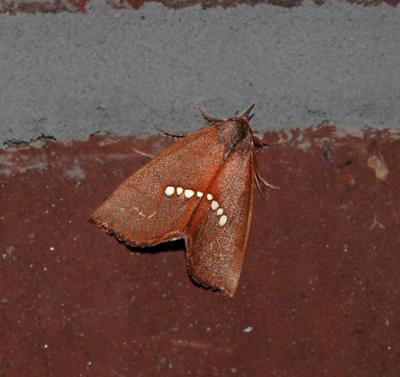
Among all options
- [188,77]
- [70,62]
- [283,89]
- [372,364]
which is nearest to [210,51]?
[188,77]

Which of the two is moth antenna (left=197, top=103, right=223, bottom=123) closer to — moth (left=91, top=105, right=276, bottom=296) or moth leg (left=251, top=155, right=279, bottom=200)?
moth (left=91, top=105, right=276, bottom=296)

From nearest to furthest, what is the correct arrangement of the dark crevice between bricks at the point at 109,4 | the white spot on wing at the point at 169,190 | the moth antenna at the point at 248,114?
the dark crevice between bricks at the point at 109,4, the moth antenna at the point at 248,114, the white spot on wing at the point at 169,190

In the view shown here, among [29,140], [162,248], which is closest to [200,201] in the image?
[162,248]

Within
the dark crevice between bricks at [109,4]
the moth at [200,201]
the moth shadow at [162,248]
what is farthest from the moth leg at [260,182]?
the dark crevice between bricks at [109,4]

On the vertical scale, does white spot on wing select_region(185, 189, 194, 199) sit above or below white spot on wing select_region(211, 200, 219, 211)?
above

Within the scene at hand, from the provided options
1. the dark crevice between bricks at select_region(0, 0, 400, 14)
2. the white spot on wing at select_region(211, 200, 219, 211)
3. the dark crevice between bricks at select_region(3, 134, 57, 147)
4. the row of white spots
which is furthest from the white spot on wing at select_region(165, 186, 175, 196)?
the dark crevice between bricks at select_region(0, 0, 400, 14)

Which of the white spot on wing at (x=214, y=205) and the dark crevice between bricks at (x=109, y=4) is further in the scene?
the white spot on wing at (x=214, y=205)

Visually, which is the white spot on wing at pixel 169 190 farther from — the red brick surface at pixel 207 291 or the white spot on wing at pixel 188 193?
the red brick surface at pixel 207 291

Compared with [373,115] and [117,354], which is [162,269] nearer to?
[117,354]
